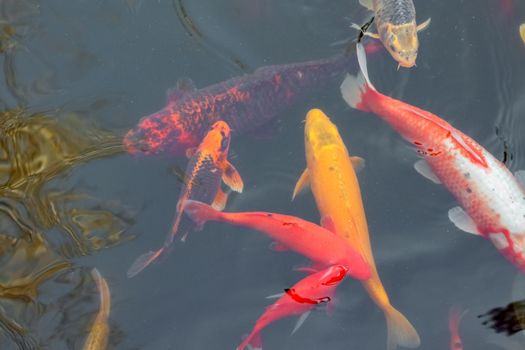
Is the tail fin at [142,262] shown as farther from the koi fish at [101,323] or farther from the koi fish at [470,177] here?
the koi fish at [470,177]

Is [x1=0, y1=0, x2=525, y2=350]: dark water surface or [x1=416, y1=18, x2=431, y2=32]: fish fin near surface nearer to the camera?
[x1=0, y1=0, x2=525, y2=350]: dark water surface

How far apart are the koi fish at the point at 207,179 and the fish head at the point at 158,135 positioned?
0.24 meters

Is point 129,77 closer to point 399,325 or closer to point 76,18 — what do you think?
point 76,18

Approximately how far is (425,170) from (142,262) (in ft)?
6.22

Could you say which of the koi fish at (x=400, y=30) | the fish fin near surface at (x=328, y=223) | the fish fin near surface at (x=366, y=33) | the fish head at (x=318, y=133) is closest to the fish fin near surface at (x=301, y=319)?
the fish fin near surface at (x=328, y=223)

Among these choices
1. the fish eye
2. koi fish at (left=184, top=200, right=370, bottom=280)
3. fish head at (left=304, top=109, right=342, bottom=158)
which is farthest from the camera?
the fish eye

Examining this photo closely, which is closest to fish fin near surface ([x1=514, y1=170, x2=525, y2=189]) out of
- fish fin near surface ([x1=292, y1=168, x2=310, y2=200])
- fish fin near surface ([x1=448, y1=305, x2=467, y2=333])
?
fish fin near surface ([x1=448, y1=305, x2=467, y2=333])

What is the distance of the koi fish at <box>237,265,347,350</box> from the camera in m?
3.42

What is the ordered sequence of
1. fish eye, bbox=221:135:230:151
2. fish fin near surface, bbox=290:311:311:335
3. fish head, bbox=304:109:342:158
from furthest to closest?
fish eye, bbox=221:135:230:151 → fish head, bbox=304:109:342:158 → fish fin near surface, bbox=290:311:311:335

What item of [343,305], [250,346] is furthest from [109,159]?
[343,305]

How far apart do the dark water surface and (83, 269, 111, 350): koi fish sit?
6cm

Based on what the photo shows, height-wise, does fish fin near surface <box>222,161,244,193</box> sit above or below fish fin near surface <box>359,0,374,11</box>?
below

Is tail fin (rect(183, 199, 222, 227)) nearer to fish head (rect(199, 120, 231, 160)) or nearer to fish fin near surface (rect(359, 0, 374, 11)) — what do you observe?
fish head (rect(199, 120, 231, 160))

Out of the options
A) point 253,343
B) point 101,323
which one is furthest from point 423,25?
point 101,323
